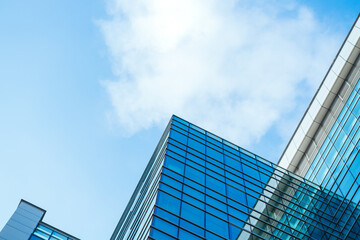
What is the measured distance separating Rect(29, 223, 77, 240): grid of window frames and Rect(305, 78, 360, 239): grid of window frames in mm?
15244

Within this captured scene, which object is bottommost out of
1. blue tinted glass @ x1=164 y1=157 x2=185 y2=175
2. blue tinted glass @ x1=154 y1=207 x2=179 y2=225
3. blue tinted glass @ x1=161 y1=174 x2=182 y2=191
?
blue tinted glass @ x1=154 y1=207 x2=179 y2=225

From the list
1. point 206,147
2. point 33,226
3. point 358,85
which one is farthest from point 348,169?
point 33,226

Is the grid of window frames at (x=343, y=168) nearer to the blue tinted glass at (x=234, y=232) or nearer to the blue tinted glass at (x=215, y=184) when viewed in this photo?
the blue tinted glass at (x=234, y=232)

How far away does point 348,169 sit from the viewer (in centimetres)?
2462

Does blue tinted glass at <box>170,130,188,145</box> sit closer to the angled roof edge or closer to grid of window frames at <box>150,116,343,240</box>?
grid of window frames at <box>150,116,343,240</box>

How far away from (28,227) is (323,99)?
2188 cm

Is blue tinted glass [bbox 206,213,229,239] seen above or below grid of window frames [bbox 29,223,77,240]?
above

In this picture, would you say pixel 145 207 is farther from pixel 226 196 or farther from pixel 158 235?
pixel 158 235

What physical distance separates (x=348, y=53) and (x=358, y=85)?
3136 mm

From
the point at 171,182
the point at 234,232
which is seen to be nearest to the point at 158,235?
the point at 171,182

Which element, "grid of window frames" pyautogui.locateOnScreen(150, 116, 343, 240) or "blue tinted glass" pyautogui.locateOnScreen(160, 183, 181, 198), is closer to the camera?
"grid of window frames" pyautogui.locateOnScreen(150, 116, 343, 240)

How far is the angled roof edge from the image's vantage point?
3039 centimetres

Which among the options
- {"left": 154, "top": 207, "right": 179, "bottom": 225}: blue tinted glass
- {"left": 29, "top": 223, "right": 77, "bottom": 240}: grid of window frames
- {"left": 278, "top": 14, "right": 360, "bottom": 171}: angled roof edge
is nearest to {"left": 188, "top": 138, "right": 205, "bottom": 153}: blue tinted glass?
{"left": 154, "top": 207, "right": 179, "bottom": 225}: blue tinted glass

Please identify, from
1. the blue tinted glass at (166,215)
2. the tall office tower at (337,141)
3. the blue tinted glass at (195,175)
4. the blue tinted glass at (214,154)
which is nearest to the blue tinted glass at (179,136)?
the blue tinted glass at (214,154)
